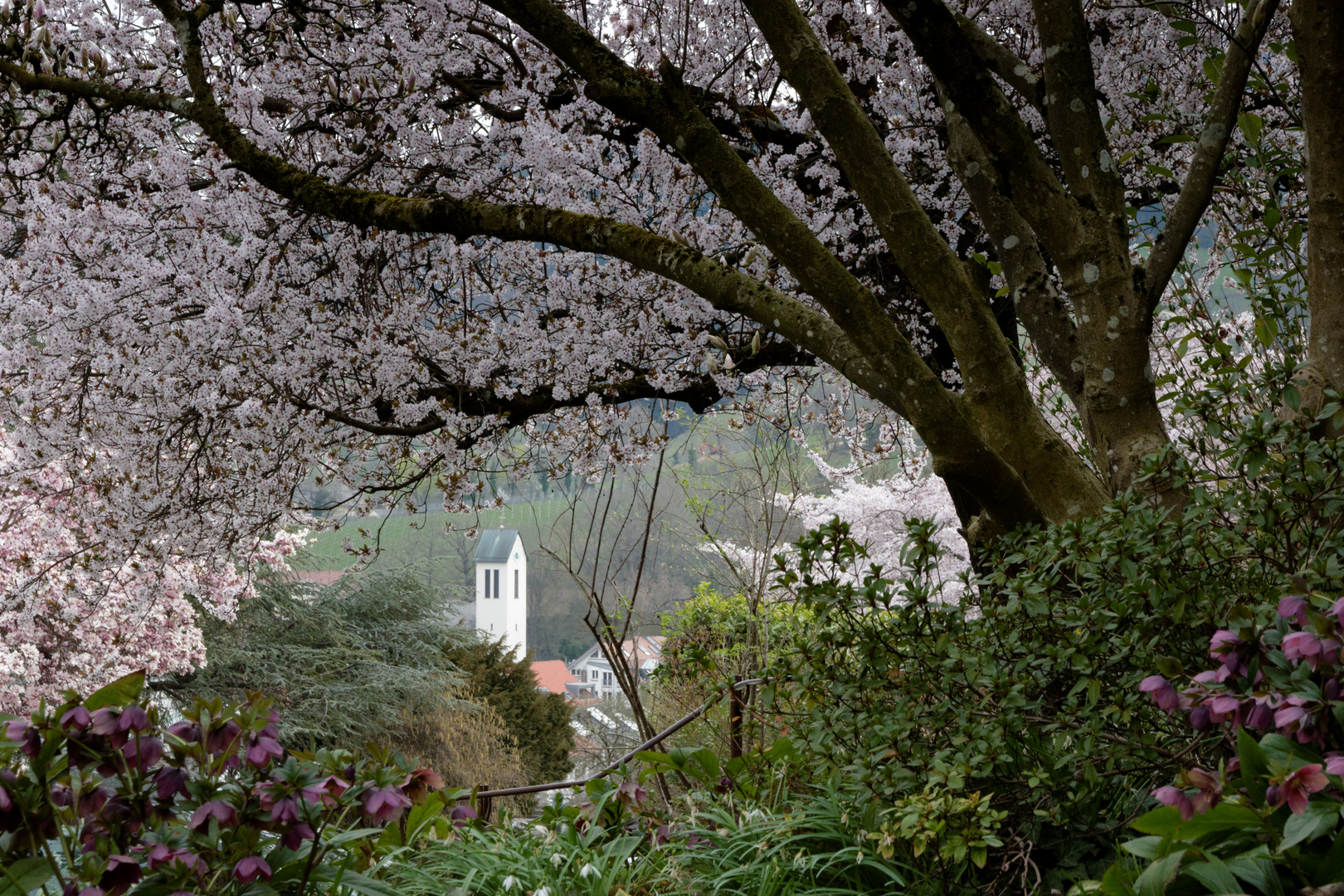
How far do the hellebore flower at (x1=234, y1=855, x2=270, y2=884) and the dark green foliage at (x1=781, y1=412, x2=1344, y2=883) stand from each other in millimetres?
990

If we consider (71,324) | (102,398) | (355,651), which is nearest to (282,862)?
(71,324)

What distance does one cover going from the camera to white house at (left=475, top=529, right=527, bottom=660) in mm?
53750

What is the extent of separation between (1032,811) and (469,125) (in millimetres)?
3974

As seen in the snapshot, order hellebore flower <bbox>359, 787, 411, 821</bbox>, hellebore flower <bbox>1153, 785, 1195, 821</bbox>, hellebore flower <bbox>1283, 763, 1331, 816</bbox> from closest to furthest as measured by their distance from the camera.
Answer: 1. hellebore flower <bbox>1283, 763, 1331, 816</bbox>
2. hellebore flower <bbox>1153, 785, 1195, 821</bbox>
3. hellebore flower <bbox>359, 787, 411, 821</bbox>

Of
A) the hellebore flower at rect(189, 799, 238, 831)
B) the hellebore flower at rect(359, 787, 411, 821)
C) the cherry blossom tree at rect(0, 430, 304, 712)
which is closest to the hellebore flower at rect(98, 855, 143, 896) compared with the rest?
the hellebore flower at rect(189, 799, 238, 831)

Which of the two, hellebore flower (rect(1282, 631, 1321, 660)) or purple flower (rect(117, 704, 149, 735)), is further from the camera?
purple flower (rect(117, 704, 149, 735))

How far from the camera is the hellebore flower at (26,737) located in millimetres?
1220

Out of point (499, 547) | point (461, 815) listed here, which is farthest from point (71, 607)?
point (499, 547)

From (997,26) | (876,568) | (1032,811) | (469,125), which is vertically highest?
(997,26)

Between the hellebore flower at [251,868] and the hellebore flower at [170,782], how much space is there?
0.13 meters

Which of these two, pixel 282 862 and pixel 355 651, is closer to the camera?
pixel 282 862

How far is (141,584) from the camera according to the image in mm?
7371

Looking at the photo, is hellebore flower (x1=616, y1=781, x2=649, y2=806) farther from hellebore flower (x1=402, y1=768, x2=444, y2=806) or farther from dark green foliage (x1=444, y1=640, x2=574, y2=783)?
dark green foliage (x1=444, y1=640, x2=574, y2=783)

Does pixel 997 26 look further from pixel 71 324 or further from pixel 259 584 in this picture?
pixel 259 584
